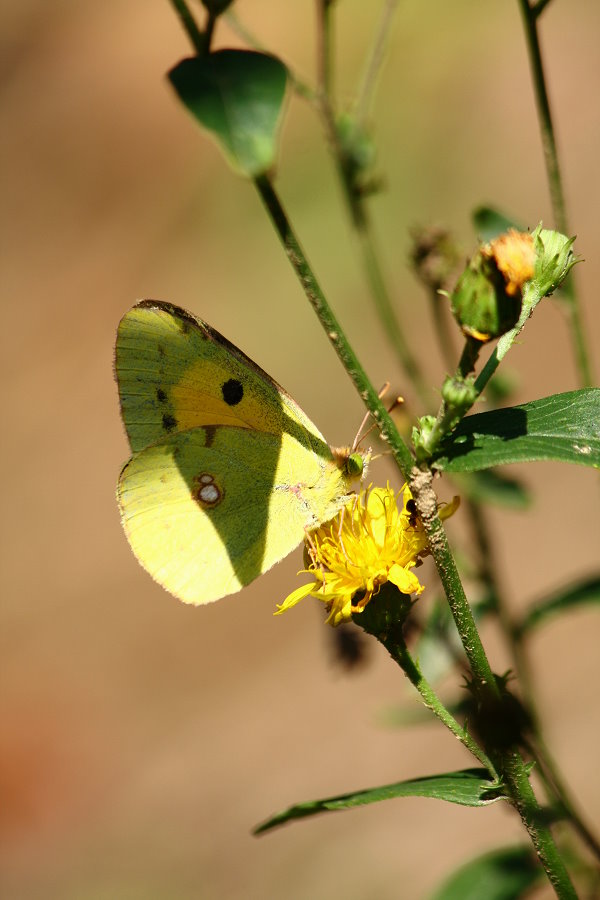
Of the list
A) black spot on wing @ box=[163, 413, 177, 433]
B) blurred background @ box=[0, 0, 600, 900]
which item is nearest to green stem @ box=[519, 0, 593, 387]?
black spot on wing @ box=[163, 413, 177, 433]

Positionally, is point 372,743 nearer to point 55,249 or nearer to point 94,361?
point 94,361

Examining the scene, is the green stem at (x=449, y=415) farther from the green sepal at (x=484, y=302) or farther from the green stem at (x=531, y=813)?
the green stem at (x=531, y=813)

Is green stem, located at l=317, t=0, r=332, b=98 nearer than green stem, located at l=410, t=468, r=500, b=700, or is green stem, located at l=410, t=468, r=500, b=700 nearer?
green stem, located at l=410, t=468, r=500, b=700

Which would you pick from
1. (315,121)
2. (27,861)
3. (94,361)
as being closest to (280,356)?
(94,361)

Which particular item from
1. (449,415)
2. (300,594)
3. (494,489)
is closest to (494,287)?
(449,415)

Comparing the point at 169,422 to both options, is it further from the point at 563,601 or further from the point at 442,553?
the point at 563,601

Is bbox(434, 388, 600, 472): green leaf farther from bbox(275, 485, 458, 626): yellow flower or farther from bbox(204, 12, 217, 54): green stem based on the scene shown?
bbox(204, 12, 217, 54): green stem
